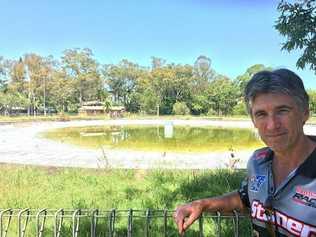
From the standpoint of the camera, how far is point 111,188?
596 centimetres

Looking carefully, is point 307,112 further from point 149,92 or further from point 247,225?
point 149,92

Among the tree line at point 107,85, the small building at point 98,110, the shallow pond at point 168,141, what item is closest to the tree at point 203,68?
the tree line at point 107,85

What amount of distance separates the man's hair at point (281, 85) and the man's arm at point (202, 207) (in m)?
0.45

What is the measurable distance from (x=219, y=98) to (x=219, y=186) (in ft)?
155

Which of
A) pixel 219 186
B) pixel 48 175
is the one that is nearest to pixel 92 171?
pixel 48 175

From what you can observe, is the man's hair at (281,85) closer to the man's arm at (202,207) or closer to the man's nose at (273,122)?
the man's nose at (273,122)

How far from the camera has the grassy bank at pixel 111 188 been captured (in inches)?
196

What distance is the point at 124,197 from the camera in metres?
5.42

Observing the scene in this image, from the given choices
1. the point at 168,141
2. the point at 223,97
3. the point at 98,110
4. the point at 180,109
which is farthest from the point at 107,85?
the point at 168,141

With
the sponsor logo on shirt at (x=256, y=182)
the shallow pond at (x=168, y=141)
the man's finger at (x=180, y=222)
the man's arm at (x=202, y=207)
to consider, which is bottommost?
the shallow pond at (x=168, y=141)

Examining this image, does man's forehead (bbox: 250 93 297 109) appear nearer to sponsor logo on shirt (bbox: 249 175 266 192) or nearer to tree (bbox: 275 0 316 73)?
sponsor logo on shirt (bbox: 249 175 266 192)

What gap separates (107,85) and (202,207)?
59220 mm

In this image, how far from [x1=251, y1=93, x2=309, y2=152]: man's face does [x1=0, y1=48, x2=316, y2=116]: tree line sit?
168 feet

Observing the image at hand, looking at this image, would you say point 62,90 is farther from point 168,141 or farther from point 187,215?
point 187,215
